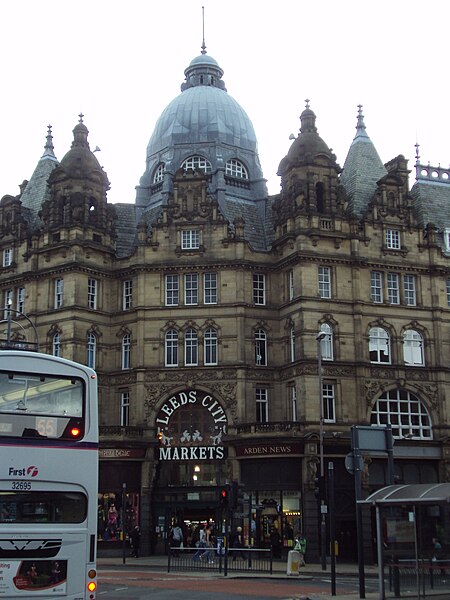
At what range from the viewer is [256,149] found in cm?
6178

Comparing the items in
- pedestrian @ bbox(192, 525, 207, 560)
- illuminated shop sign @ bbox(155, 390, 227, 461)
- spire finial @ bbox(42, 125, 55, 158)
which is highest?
spire finial @ bbox(42, 125, 55, 158)

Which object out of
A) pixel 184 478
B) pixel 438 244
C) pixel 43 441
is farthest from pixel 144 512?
pixel 43 441

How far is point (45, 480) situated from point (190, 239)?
37578mm

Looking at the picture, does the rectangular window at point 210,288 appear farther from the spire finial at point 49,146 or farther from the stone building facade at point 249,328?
the spire finial at point 49,146

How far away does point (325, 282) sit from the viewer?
5003 cm

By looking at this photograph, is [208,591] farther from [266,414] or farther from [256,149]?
[256,149]

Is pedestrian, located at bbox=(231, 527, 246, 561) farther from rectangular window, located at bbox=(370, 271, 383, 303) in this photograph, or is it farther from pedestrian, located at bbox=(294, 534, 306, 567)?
rectangular window, located at bbox=(370, 271, 383, 303)

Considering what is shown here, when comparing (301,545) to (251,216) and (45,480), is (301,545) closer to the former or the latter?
(251,216)

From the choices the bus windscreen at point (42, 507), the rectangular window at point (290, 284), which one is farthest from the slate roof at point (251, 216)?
the bus windscreen at point (42, 507)

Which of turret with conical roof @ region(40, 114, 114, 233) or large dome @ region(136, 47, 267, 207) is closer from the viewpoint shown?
turret with conical roof @ region(40, 114, 114, 233)

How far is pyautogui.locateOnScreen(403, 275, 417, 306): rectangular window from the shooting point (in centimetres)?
5162

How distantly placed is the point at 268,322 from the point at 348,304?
4.80m

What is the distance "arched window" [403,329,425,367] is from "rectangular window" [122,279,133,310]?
1645 cm

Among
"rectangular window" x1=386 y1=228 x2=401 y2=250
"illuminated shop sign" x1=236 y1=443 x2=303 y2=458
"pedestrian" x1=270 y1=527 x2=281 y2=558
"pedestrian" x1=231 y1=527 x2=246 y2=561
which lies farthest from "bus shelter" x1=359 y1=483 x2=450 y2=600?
"rectangular window" x1=386 y1=228 x2=401 y2=250
